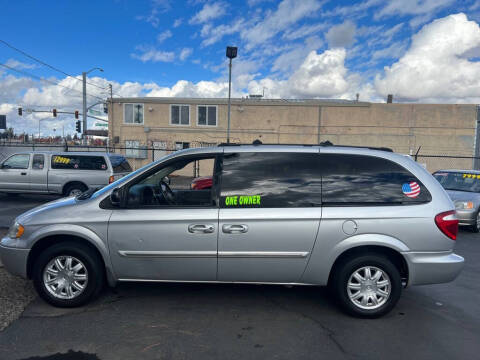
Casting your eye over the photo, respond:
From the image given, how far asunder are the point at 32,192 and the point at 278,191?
32.4 feet

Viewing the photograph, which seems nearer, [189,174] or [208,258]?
[208,258]

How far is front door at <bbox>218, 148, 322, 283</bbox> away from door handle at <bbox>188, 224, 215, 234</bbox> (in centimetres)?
11

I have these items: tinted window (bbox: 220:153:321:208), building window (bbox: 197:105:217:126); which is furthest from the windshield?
building window (bbox: 197:105:217:126)

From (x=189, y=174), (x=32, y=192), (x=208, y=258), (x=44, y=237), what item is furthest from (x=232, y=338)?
(x=189, y=174)

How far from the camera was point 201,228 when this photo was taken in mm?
3607

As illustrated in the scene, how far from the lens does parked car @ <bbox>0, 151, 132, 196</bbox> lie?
1042 centimetres

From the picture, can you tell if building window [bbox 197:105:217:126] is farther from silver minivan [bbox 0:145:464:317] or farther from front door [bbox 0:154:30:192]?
silver minivan [bbox 0:145:464:317]

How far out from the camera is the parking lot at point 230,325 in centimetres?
306

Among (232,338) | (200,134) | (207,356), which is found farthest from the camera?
(200,134)

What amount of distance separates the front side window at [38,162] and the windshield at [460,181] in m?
11.8

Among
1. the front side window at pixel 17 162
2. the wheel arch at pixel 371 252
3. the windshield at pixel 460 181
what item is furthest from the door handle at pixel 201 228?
the front side window at pixel 17 162

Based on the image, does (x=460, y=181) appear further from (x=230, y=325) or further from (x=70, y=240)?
(x=70, y=240)

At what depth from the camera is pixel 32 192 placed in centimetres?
1072

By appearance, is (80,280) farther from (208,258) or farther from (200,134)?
(200,134)
